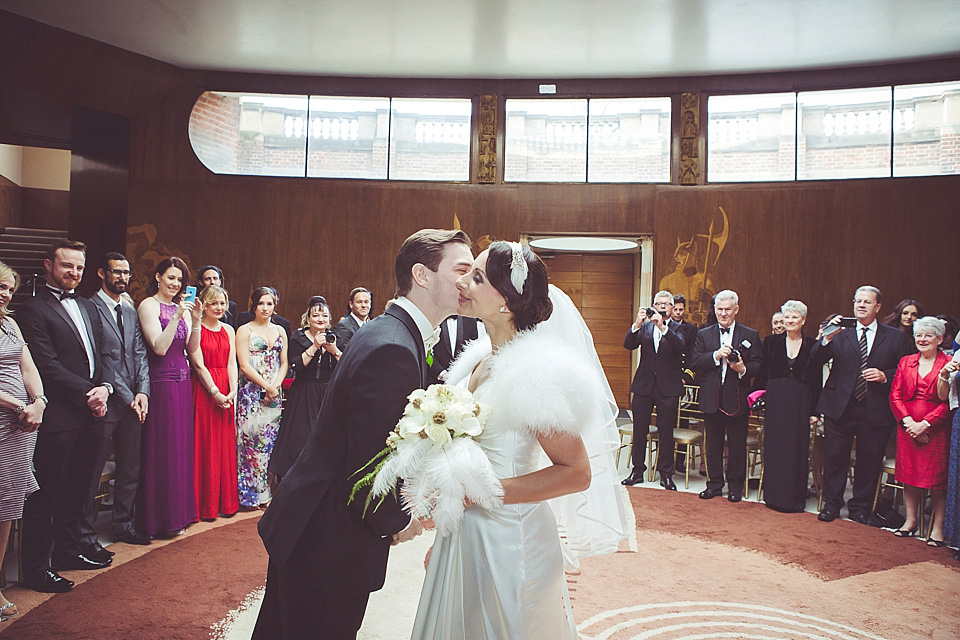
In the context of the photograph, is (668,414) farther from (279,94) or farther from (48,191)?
(48,191)

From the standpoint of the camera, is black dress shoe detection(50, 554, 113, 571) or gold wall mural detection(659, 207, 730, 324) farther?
gold wall mural detection(659, 207, 730, 324)

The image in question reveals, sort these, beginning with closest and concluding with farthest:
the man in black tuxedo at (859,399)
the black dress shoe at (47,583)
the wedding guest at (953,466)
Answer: the black dress shoe at (47,583) → the wedding guest at (953,466) → the man in black tuxedo at (859,399)

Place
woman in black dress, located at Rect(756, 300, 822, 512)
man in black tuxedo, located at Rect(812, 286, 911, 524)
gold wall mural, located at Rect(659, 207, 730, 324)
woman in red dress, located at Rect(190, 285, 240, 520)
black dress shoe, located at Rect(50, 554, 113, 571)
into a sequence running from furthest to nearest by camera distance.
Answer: gold wall mural, located at Rect(659, 207, 730, 324)
woman in black dress, located at Rect(756, 300, 822, 512)
man in black tuxedo, located at Rect(812, 286, 911, 524)
woman in red dress, located at Rect(190, 285, 240, 520)
black dress shoe, located at Rect(50, 554, 113, 571)

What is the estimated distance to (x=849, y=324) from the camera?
18.7 feet

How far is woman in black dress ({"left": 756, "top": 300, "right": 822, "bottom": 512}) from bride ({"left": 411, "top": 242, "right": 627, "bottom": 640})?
4313 mm

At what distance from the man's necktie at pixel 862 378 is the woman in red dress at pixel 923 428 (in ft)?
0.91

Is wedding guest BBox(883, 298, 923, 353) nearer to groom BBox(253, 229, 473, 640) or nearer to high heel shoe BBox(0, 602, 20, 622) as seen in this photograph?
groom BBox(253, 229, 473, 640)

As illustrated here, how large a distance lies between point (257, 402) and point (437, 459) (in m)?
4.12

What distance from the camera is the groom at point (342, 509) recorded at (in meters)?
1.71

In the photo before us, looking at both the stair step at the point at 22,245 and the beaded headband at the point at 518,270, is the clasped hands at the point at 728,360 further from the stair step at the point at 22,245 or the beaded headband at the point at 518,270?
the stair step at the point at 22,245

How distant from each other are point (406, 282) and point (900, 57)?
27.8ft

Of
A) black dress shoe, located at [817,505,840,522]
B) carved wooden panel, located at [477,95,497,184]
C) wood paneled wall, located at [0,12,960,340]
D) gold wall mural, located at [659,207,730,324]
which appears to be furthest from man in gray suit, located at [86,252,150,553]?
gold wall mural, located at [659,207,730,324]

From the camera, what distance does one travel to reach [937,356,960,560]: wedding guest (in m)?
4.76

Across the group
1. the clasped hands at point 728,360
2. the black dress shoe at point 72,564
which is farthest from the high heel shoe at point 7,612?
the clasped hands at point 728,360
